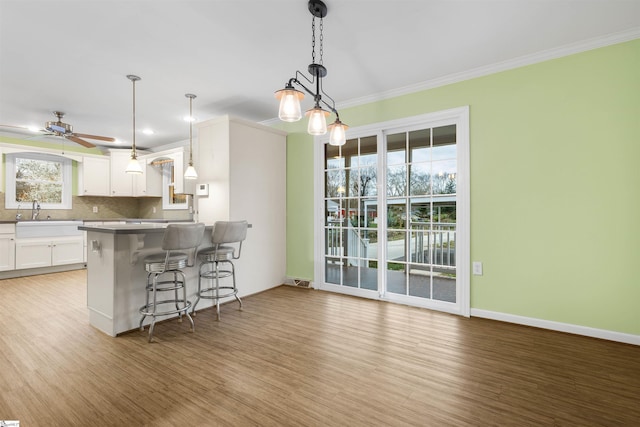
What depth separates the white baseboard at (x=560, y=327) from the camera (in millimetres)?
2592

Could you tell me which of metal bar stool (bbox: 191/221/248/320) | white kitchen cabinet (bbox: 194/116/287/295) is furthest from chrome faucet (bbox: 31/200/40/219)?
metal bar stool (bbox: 191/221/248/320)

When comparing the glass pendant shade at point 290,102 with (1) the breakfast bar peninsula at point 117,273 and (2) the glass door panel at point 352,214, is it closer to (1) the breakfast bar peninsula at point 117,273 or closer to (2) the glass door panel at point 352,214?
(1) the breakfast bar peninsula at point 117,273

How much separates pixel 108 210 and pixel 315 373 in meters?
6.83

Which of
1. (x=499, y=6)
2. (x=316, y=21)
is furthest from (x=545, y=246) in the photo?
(x=316, y=21)

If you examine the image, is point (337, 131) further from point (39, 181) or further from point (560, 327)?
point (39, 181)

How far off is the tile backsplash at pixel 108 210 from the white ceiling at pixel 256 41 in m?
2.74

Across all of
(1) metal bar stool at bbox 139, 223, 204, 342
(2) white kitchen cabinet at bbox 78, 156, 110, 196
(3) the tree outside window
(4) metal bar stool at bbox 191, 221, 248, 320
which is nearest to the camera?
(1) metal bar stool at bbox 139, 223, 204, 342

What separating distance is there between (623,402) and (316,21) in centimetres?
A: 331

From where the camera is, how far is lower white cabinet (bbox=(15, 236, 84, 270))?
5.15m

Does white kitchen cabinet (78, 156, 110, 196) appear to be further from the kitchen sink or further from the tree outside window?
the kitchen sink

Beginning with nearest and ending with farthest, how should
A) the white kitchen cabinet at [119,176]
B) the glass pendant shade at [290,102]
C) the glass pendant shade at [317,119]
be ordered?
the glass pendant shade at [290,102]
the glass pendant shade at [317,119]
the white kitchen cabinet at [119,176]

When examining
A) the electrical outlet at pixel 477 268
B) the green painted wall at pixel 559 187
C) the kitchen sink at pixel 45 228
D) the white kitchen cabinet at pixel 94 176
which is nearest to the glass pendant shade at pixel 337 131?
the green painted wall at pixel 559 187

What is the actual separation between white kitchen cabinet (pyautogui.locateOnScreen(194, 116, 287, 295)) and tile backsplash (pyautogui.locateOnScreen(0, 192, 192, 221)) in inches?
95.2

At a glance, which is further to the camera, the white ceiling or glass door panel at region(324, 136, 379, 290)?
glass door panel at region(324, 136, 379, 290)
